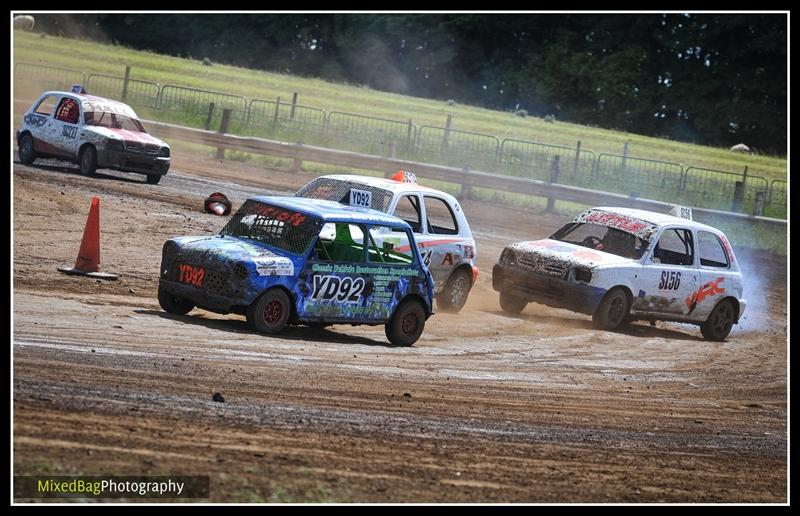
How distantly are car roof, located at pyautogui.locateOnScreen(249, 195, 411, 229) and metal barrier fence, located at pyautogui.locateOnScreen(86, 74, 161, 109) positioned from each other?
79.1 ft

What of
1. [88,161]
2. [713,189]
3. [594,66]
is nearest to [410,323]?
[88,161]

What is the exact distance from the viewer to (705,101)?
174 feet

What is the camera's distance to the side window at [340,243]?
13.2 meters

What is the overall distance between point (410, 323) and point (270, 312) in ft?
6.24

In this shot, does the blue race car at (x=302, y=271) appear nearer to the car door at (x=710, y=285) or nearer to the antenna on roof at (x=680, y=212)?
the car door at (x=710, y=285)

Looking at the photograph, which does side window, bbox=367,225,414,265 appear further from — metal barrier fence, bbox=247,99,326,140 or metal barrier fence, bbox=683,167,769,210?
metal barrier fence, bbox=247,99,326,140

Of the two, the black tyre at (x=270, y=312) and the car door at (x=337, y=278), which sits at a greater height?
the car door at (x=337, y=278)

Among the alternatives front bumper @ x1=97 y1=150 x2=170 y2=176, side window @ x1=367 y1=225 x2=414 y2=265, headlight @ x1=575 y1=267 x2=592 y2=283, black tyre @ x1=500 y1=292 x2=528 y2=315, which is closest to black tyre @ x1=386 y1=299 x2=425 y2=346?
side window @ x1=367 y1=225 x2=414 y2=265

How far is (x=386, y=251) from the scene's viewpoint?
1387 cm

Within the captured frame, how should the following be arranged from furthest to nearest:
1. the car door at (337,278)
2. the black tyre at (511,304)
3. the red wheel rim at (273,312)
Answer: the black tyre at (511,304), the car door at (337,278), the red wheel rim at (273,312)

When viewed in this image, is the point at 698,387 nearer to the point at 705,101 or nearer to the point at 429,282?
the point at 429,282

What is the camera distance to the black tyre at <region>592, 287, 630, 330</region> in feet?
56.8

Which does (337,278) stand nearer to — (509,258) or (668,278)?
(509,258)

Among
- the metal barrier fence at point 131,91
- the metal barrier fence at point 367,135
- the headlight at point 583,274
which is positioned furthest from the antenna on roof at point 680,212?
the metal barrier fence at point 131,91
